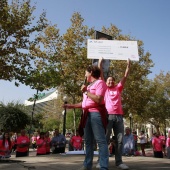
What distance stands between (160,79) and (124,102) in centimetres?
1803

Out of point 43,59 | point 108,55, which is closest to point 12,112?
point 43,59

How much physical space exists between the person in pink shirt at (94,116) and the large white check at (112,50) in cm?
99

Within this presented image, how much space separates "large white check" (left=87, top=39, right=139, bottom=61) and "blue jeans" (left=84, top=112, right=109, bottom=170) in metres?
1.58

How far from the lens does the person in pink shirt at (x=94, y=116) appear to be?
438 centimetres

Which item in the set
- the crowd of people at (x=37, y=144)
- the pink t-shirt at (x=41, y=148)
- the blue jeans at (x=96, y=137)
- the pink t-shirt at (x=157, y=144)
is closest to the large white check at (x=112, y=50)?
the blue jeans at (x=96, y=137)

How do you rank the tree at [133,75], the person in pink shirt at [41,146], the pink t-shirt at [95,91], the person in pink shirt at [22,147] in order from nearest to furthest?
the pink t-shirt at [95,91]
the person in pink shirt at [22,147]
the person in pink shirt at [41,146]
the tree at [133,75]

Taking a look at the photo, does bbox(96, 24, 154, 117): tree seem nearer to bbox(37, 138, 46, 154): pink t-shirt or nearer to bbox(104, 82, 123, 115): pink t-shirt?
bbox(37, 138, 46, 154): pink t-shirt

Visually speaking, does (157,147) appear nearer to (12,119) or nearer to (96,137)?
(96,137)

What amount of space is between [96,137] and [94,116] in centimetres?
33

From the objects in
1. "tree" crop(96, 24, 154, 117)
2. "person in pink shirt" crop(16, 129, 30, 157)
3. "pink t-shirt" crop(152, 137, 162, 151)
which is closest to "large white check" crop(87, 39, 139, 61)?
"person in pink shirt" crop(16, 129, 30, 157)

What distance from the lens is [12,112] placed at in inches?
1455

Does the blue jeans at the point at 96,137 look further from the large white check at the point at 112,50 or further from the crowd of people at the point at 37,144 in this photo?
the crowd of people at the point at 37,144

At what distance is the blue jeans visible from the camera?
14.2ft

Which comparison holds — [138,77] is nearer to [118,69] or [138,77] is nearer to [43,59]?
[118,69]
